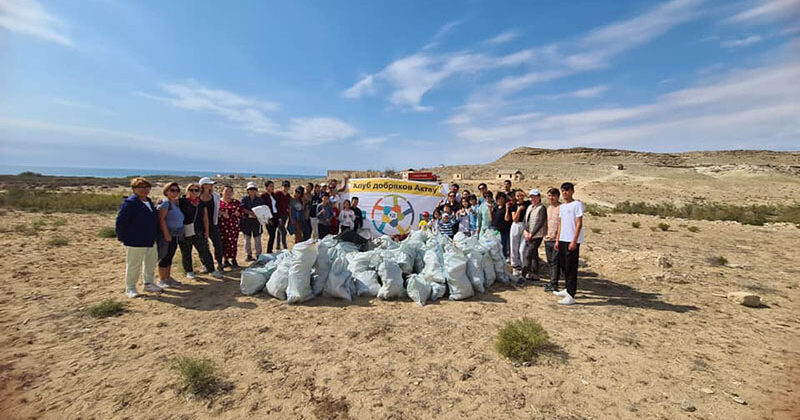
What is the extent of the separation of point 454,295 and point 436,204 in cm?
295

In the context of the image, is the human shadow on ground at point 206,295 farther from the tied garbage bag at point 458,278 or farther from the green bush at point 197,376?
the tied garbage bag at point 458,278

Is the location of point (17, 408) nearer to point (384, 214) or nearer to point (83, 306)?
point (83, 306)

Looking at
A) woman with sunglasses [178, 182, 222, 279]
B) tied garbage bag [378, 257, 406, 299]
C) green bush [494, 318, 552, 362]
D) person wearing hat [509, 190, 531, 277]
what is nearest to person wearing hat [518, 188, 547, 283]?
person wearing hat [509, 190, 531, 277]

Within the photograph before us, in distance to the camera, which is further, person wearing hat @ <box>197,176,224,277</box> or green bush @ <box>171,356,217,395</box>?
person wearing hat @ <box>197,176,224,277</box>

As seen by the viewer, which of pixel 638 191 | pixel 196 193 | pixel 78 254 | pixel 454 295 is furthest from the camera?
pixel 638 191

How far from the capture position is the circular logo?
7.07 meters

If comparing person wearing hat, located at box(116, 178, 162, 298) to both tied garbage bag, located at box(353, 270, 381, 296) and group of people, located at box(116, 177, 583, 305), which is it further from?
tied garbage bag, located at box(353, 270, 381, 296)

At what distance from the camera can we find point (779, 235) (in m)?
10.7

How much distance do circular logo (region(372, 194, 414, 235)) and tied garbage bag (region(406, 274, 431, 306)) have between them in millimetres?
2458

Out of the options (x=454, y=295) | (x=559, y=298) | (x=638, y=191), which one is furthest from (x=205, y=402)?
(x=638, y=191)

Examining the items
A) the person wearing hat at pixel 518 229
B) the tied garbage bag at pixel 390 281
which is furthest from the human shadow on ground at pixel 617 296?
the tied garbage bag at pixel 390 281

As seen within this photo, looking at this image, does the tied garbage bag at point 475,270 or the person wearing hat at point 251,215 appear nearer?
the tied garbage bag at point 475,270

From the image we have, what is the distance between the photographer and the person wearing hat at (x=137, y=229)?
4422 mm

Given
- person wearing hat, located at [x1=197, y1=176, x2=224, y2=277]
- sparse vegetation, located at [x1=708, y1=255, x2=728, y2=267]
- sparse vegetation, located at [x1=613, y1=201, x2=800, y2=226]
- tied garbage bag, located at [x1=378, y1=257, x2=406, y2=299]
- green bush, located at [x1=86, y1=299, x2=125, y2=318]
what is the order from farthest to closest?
sparse vegetation, located at [x1=613, y1=201, x2=800, y2=226] < sparse vegetation, located at [x1=708, y1=255, x2=728, y2=267] < person wearing hat, located at [x1=197, y1=176, x2=224, y2=277] < tied garbage bag, located at [x1=378, y1=257, x2=406, y2=299] < green bush, located at [x1=86, y1=299, x2=125, y2=318]
